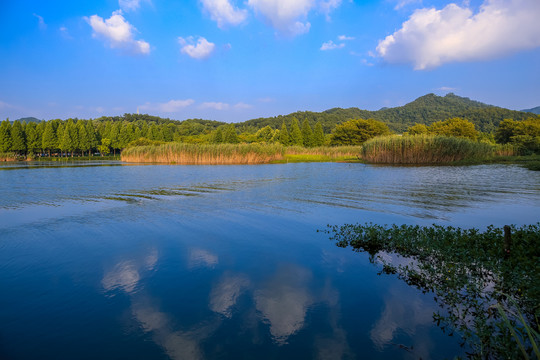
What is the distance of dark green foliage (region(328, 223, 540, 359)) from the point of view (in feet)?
12.3

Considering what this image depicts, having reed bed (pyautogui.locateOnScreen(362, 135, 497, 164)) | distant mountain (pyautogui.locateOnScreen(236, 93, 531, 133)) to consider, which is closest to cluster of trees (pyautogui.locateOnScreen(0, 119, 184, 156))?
distant mountain (pyautogui.locateOnScreen(236, 93, 531, 133))

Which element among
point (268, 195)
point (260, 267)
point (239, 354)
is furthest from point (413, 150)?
point (239, 354)

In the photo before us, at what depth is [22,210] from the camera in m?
11.9

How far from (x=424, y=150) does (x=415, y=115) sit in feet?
425

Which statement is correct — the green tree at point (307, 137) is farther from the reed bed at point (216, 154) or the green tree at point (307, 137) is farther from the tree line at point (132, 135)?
the reed bed at point (216, 154)

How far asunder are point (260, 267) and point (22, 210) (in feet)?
35.3

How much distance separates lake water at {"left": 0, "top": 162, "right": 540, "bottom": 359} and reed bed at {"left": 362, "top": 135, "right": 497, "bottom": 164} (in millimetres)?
24961

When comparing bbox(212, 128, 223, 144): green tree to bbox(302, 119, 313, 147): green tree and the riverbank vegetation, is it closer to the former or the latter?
the riverbank vegetation

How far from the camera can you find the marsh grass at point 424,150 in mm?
34844

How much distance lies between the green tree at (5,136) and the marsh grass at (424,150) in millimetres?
78013

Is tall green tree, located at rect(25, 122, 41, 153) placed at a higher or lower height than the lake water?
higher

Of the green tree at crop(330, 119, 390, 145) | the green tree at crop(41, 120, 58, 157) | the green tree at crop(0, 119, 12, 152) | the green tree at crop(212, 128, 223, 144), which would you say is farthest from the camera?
the green tree at crop(212, 128, 223, 144)

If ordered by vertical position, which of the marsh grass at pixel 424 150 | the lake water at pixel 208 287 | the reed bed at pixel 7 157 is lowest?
the lake water at pixel 208 287

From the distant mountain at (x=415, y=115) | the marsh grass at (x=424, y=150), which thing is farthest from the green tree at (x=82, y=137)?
the marsh grass at (x=424, y=150)
